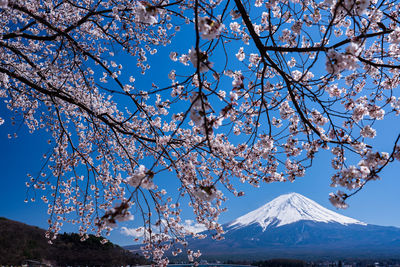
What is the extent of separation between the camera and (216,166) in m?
4.71

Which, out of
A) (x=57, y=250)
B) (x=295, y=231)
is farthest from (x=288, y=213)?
(x=57, y=250)

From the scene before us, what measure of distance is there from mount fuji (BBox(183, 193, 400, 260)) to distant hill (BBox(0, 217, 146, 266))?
9537 cm

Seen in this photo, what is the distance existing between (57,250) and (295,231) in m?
132

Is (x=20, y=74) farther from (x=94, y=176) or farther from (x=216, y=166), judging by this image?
(x=216, y=166)

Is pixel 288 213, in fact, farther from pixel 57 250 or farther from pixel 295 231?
pixel 57 250

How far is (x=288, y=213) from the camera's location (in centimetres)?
13800

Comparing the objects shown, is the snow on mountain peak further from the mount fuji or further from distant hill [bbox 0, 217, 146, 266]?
distant hill [bbox 0, 217, 146, 266]

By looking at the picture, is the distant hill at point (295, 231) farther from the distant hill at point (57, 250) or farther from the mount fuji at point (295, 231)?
the distant hill at point (57, 250)

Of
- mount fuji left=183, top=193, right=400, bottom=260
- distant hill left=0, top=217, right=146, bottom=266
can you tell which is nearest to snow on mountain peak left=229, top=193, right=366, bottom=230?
mount fuji left=183, top=193, right=400, bottom=260

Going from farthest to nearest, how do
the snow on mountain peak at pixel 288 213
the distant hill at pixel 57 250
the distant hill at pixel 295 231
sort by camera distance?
the snow on mountain peak at pixel 288 213 → the distant hill at pixel 295 231 → the distant hill at pixel 57 250

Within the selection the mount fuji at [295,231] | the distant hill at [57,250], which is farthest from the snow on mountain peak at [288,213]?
the distant hill at [57,250]

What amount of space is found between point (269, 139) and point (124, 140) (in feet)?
12.6

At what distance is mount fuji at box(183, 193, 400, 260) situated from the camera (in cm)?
11700

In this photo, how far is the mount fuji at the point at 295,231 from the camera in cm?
11700
